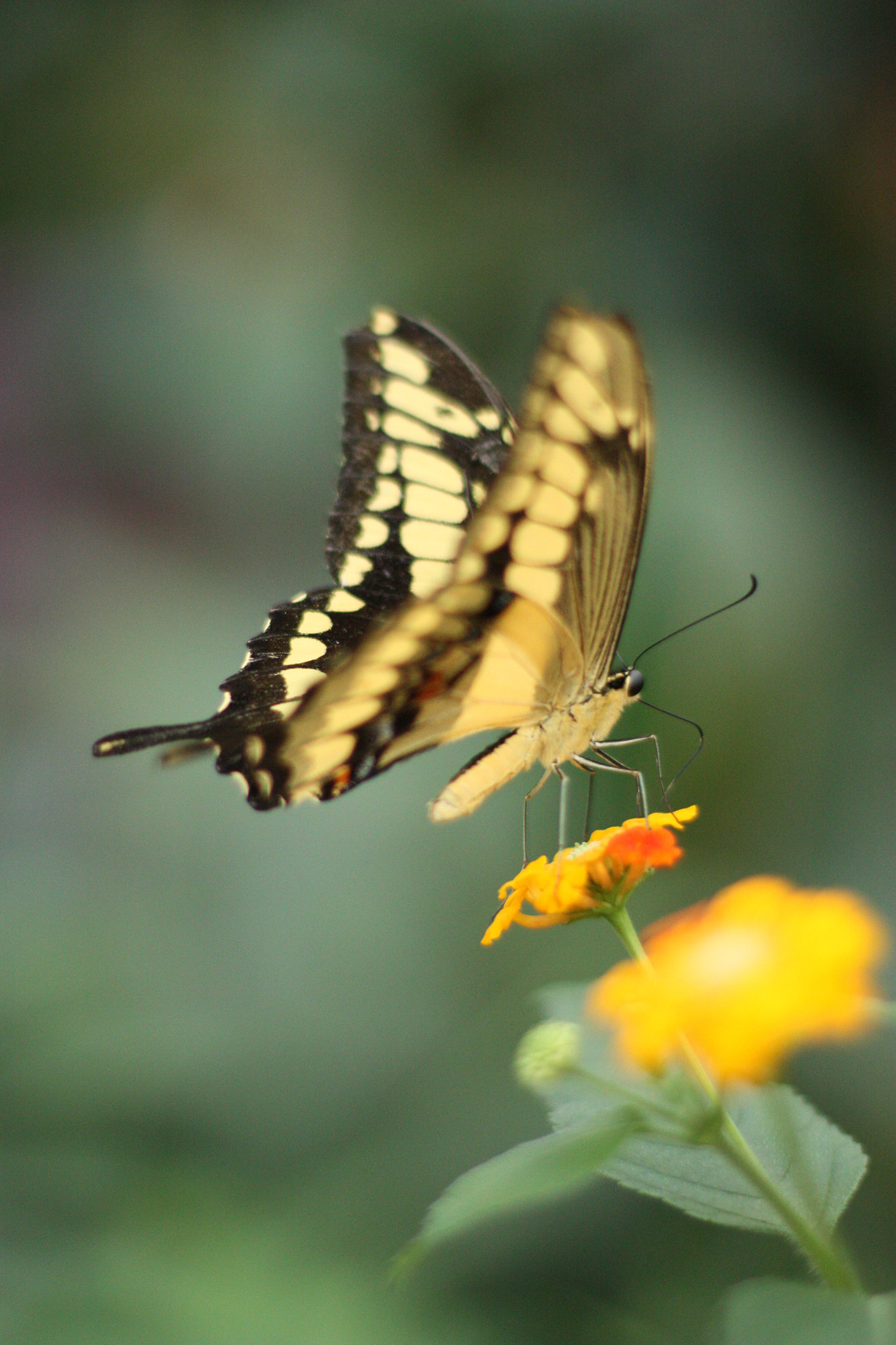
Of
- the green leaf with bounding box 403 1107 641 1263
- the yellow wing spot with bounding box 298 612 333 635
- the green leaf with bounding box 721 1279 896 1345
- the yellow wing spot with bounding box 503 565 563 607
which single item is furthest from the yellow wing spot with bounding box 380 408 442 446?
the green leaf with bounding box 721 1279 896 1345

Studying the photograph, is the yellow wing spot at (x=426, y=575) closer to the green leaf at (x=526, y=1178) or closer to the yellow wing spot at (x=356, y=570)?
the yellow wing spot at (x=356, y=570)

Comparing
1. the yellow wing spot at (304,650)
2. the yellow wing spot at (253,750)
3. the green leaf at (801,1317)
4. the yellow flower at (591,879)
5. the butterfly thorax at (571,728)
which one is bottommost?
the green leaf at (801,1317)

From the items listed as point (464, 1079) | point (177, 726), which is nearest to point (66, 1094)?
point (464, 1079)

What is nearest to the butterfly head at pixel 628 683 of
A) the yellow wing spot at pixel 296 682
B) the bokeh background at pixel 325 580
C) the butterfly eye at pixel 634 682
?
the butterfly eye at pixel 634 682

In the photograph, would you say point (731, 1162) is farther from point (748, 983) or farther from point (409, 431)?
point (409, 431)

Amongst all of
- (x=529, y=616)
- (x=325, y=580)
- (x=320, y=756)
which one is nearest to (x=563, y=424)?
(x=529, y=616)

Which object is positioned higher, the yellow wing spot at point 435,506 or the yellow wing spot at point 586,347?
the yellow wing spot at point 586,347

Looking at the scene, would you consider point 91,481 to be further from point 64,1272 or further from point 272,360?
point 64,1272
